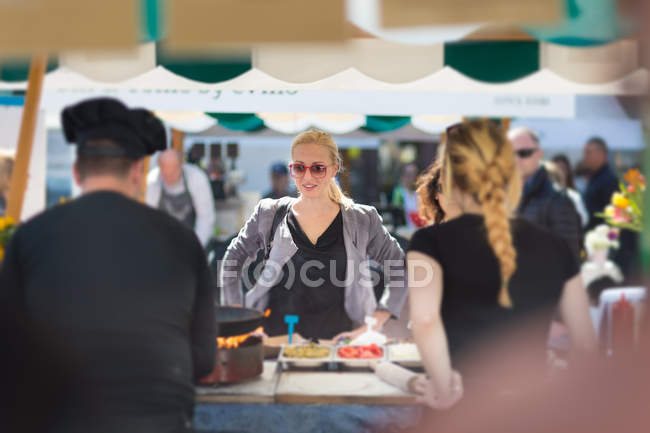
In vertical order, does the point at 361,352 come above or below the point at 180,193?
below

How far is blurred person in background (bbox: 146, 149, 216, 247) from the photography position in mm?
5109

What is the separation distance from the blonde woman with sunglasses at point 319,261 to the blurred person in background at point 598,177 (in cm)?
380

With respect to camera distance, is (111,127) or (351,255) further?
(351,255)

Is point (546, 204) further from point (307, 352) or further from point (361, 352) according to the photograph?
point (307, 352)

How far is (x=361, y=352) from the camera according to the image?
2.51 metres

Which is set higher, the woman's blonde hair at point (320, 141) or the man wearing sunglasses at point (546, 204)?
the woman's blonde hair at point (320, 141)

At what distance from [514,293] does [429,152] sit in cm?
1430

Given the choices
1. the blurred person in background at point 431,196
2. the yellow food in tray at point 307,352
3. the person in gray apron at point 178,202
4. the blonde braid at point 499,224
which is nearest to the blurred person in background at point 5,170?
the yellow food in tray at point 307,352

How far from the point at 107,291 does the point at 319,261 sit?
68.2 inches

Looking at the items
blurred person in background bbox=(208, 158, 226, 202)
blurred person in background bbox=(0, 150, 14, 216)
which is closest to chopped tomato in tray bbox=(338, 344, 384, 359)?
blurred person in background bbox=(0, 150, 14, 216)

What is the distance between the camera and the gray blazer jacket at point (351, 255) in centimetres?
307

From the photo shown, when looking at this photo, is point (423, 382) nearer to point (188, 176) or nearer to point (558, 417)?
point (558, 417)

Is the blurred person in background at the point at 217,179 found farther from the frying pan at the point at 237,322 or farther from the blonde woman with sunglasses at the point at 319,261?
the frying pan at the point at 237,322

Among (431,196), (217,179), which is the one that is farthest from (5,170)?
(217,179)
